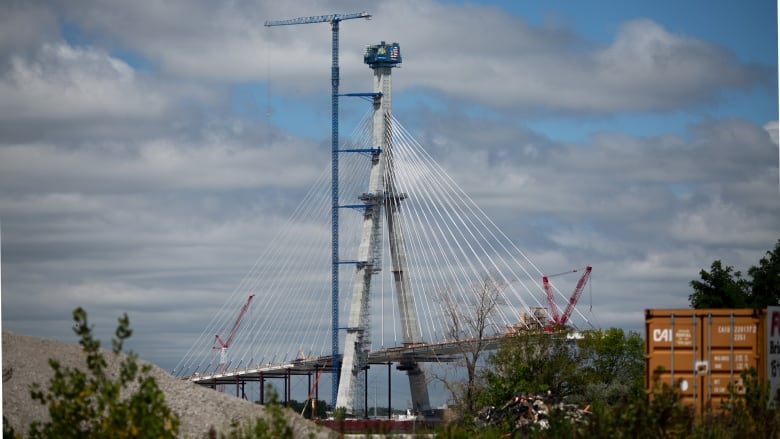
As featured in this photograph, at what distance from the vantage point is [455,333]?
73.9 meters

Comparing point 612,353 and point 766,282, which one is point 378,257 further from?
point 766,282

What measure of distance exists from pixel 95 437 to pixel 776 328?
15.1 meters

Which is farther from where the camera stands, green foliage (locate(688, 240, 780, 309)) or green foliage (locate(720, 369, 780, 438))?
green foliage (locate(688, 240, 780, 309))

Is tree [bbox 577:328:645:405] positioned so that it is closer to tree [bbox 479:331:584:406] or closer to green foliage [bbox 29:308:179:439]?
tree [bbox 479:331:584:406]

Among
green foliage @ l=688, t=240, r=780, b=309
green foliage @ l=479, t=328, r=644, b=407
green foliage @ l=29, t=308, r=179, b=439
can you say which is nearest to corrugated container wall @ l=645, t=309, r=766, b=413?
green foliage @ l=29, t=308, r=179, b=439

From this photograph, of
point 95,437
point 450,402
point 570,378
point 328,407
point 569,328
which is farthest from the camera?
point 328,407

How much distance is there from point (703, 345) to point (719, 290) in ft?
137

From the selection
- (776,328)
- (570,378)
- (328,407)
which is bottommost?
(328,407)

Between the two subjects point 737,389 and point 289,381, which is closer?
point 737,389

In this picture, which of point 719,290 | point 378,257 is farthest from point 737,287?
point 378,257

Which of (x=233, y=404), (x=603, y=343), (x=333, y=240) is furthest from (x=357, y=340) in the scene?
(x=233, y=404)

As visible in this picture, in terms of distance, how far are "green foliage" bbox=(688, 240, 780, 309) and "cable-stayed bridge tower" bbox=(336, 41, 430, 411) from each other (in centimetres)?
3154

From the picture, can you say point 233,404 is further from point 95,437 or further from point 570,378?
point 570,378

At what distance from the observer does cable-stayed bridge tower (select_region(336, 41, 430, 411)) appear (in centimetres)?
9481
